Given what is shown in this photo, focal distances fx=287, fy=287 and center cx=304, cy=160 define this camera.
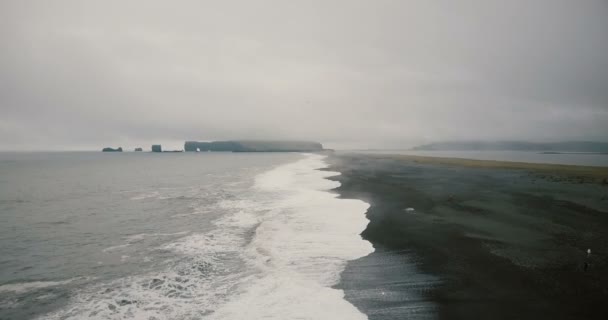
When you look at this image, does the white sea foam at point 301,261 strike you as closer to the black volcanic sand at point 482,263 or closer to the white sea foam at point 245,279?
the white sea foam at point 245,279

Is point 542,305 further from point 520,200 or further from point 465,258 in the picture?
point 520,200

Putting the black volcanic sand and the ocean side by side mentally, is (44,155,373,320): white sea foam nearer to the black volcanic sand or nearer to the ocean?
the ocean

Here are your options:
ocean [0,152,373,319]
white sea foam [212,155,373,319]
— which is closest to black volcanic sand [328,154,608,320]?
white sea foam [212,155,373,319]

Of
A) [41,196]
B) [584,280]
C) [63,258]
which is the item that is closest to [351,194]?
[584,280]

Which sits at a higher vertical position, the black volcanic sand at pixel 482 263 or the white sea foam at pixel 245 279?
the black volcanic sand at pixel 482 263

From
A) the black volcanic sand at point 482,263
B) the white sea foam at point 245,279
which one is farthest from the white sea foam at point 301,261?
the black volcanic sand at point 482,263

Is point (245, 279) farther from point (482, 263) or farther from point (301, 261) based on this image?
point (482, 263)

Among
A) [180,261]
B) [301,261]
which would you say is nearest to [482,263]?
[301,261]
